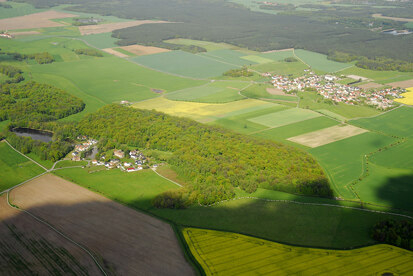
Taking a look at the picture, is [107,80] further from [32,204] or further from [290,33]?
[290,33]

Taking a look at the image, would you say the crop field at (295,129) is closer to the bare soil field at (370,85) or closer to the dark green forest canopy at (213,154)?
the dark green forest canopy at (213,154)

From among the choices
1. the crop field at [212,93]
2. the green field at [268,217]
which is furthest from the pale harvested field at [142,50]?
the green field at [268,217]

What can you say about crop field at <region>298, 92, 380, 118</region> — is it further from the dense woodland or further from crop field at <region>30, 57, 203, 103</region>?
the dense woodland

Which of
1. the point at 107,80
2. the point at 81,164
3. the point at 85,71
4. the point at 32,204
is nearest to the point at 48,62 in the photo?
the point at 85,71

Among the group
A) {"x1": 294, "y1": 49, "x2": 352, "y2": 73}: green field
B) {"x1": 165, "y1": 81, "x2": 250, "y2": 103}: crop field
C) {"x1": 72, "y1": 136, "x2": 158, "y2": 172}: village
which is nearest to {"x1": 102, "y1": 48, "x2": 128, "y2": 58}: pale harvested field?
{"x1": 165, "y1": 81, "x2": 250, "y2": 103}: crop field

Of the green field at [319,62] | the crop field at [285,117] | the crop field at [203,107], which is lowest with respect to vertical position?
the crop field at [285,117]

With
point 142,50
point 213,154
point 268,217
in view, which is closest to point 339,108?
point 213,154
